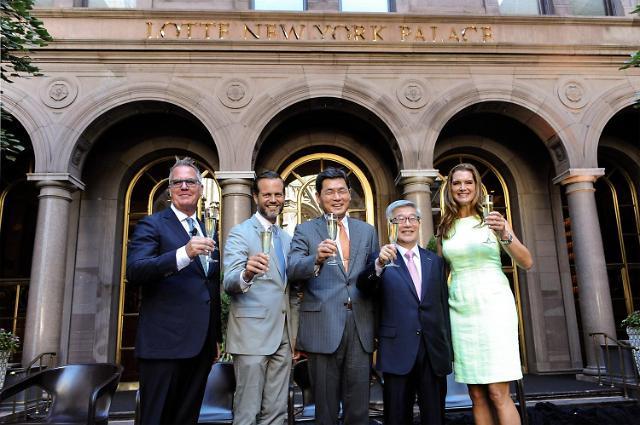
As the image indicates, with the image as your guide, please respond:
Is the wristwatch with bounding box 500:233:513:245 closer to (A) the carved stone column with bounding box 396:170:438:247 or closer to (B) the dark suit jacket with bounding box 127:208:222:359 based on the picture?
(B) the dark suit jacket with bounding box 127:208:222:359

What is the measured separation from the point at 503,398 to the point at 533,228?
29.6 feet

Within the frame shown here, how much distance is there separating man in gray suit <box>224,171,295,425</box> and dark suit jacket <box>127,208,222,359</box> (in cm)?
22

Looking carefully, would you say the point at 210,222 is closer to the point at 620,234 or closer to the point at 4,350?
the point at 4,350

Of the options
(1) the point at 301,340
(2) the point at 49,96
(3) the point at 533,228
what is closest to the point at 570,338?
(3) the point at 533,228

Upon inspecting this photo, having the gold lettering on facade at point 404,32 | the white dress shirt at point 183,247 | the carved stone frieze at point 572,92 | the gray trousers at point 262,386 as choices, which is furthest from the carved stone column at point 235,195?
the carved stone frieze at point 572,92

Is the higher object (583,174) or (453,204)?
(583,174)

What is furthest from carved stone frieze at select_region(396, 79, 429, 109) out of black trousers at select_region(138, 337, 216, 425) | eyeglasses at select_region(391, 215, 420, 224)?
black trousers at select_region(138, 337, 216, 425)

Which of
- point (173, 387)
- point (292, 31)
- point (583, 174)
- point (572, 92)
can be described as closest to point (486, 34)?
point (572, 92)

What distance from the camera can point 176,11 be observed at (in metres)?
9.88

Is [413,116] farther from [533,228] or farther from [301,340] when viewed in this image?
[301,340]

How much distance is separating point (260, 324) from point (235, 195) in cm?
617

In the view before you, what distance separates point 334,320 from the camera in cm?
308

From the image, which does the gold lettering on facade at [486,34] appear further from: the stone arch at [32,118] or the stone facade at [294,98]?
the stone arch at [32,118]

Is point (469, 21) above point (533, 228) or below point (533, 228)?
above
